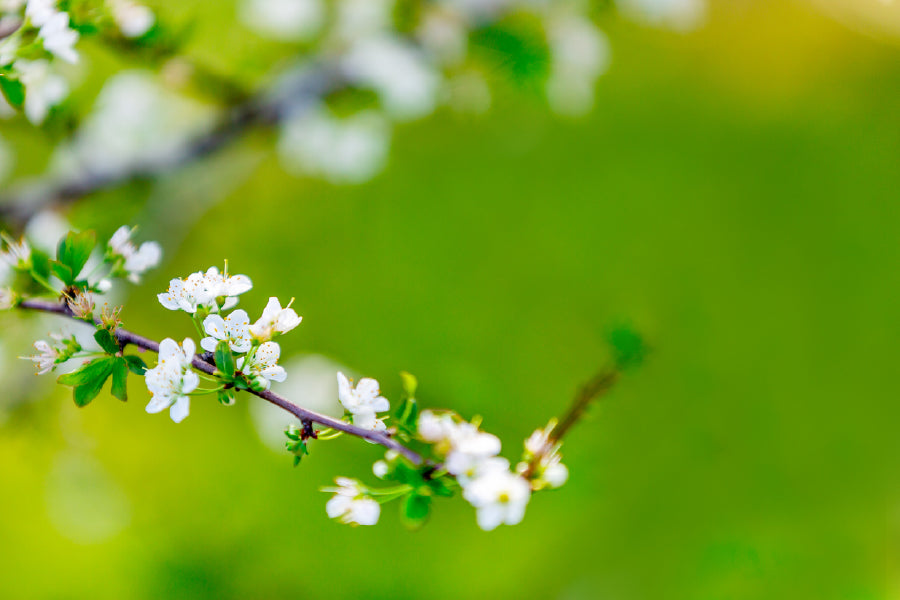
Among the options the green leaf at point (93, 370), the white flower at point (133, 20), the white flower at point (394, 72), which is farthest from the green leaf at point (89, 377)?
the white flower at point (394, 72)

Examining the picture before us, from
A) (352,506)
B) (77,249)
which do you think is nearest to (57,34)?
(77,249)

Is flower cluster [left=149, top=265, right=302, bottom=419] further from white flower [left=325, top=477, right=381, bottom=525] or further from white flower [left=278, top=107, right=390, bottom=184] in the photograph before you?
white flower [left=278, top=107, right=390, bottom=184]

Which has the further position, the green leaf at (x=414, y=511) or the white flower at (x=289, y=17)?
the white flower at (x=289, y=17)

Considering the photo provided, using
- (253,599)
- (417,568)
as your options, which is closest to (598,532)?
(417,568)

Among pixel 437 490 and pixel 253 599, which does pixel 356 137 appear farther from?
pixel 253 599

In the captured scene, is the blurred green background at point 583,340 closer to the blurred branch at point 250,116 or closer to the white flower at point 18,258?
the blurred branch at point 250,116

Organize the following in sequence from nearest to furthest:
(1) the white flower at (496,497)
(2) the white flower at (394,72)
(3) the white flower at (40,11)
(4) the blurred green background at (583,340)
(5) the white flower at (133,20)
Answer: (1) the white flower at (496,497), (3) the white flower at (40,11), (5) the white flower at (133,20), (2) the white flower at (394,72), (4) the blurred green background at (583,340)

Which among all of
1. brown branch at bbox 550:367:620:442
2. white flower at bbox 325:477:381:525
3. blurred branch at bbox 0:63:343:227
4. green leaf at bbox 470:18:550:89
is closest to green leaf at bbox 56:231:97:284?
white flower at bbox 325:477:381:525
